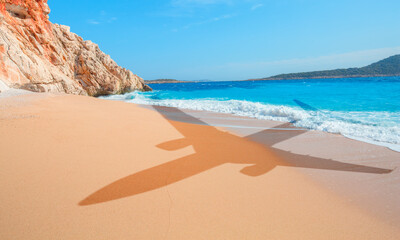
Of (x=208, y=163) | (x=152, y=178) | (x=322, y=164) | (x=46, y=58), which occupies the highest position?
(x=46, y=58)

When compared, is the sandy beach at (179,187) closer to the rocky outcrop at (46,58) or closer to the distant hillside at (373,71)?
the rocky outcrop at (46,58)

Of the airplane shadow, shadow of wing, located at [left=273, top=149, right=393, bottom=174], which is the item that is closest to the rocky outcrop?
the airplane shadow

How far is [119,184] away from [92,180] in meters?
0.36

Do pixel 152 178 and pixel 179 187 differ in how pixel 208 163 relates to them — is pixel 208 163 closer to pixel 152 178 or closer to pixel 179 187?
pixel 179 187

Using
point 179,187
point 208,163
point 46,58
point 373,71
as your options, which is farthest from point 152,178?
point 373,71

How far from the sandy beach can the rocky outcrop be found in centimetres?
998

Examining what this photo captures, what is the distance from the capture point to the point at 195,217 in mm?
1971

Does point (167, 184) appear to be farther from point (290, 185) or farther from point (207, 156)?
point (290, 185)

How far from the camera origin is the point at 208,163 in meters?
3.31

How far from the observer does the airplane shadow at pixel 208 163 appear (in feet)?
7.72

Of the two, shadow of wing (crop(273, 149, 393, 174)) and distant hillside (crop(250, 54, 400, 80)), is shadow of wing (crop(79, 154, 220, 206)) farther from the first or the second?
distant hillside (crop(250, 54, 400, 80))

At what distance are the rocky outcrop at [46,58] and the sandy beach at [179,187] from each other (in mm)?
9983

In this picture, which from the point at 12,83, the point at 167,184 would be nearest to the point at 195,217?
the point at 167,184

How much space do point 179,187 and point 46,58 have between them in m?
18.8
